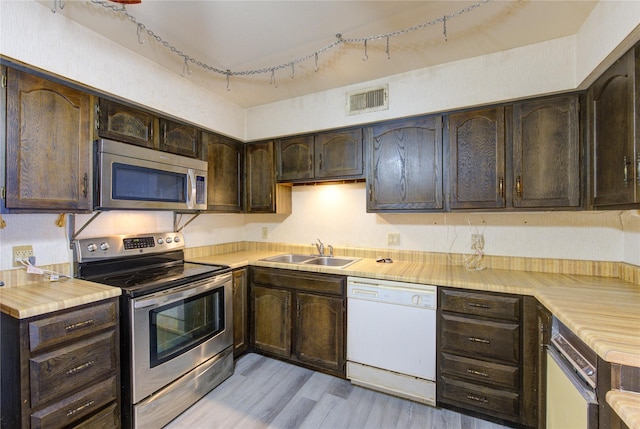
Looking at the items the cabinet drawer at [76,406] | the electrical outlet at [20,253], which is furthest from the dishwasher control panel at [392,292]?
the electrical outlet at [20,253]

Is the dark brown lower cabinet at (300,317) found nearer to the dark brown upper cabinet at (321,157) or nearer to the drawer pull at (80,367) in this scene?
the dark brown upper cabinet at (321,157)

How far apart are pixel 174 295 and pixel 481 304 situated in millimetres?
2043

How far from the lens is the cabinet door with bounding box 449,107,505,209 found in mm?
2008

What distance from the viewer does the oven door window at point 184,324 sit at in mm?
1776

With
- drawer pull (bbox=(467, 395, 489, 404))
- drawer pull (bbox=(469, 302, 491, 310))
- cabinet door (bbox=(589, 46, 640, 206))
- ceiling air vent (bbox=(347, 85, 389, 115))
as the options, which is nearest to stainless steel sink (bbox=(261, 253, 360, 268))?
drawer pull (bbox=(469, 302, 491, 310))

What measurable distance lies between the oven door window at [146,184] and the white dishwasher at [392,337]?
5.19 ft

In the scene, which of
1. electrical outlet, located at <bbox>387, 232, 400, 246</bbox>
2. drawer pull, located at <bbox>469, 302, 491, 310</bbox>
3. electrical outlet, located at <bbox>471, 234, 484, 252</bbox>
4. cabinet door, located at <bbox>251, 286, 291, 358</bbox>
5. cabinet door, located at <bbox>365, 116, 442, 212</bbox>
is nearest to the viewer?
drawer pull, located at <bbox>469, 302, 491, 310</bbox>

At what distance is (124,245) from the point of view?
209 cm

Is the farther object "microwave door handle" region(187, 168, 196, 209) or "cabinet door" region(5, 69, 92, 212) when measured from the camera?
"microwave door handle" region(187, 168, 196, 209)

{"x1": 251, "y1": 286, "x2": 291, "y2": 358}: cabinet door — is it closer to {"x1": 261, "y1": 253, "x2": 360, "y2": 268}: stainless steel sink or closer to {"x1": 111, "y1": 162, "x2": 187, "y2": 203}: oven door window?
{"x1": 261, "y1": 253, "x2": 360, "y2": 268}: stainless steel sink

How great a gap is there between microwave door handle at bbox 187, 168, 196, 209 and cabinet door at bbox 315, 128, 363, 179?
1097mm

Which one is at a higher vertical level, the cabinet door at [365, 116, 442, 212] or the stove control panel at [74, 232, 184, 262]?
the cabinet door at [365, 116, 442, 212]

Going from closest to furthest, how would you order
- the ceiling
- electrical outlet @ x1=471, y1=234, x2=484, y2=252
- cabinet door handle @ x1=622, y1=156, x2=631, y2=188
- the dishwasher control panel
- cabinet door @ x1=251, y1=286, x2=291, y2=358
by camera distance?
cabinet door handle @ x1=622, y1=156, x2=631, y2=188 → the ceiling → the dishwasher control panel → electrical outlet @ x1=471, y1=234, x2=484, y2=252 → cabinet door @ x1=251, y1=286, x2=291, y2=358

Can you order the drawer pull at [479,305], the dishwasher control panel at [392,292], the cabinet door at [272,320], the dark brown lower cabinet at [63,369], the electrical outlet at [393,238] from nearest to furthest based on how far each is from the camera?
the dark brown lower cabinet at [63,369]
the drawer pull at [479,305]
the dishwasher control panel at [392,292]
the cabinet door at [272,320]
the electrical outlet at [393,238]
